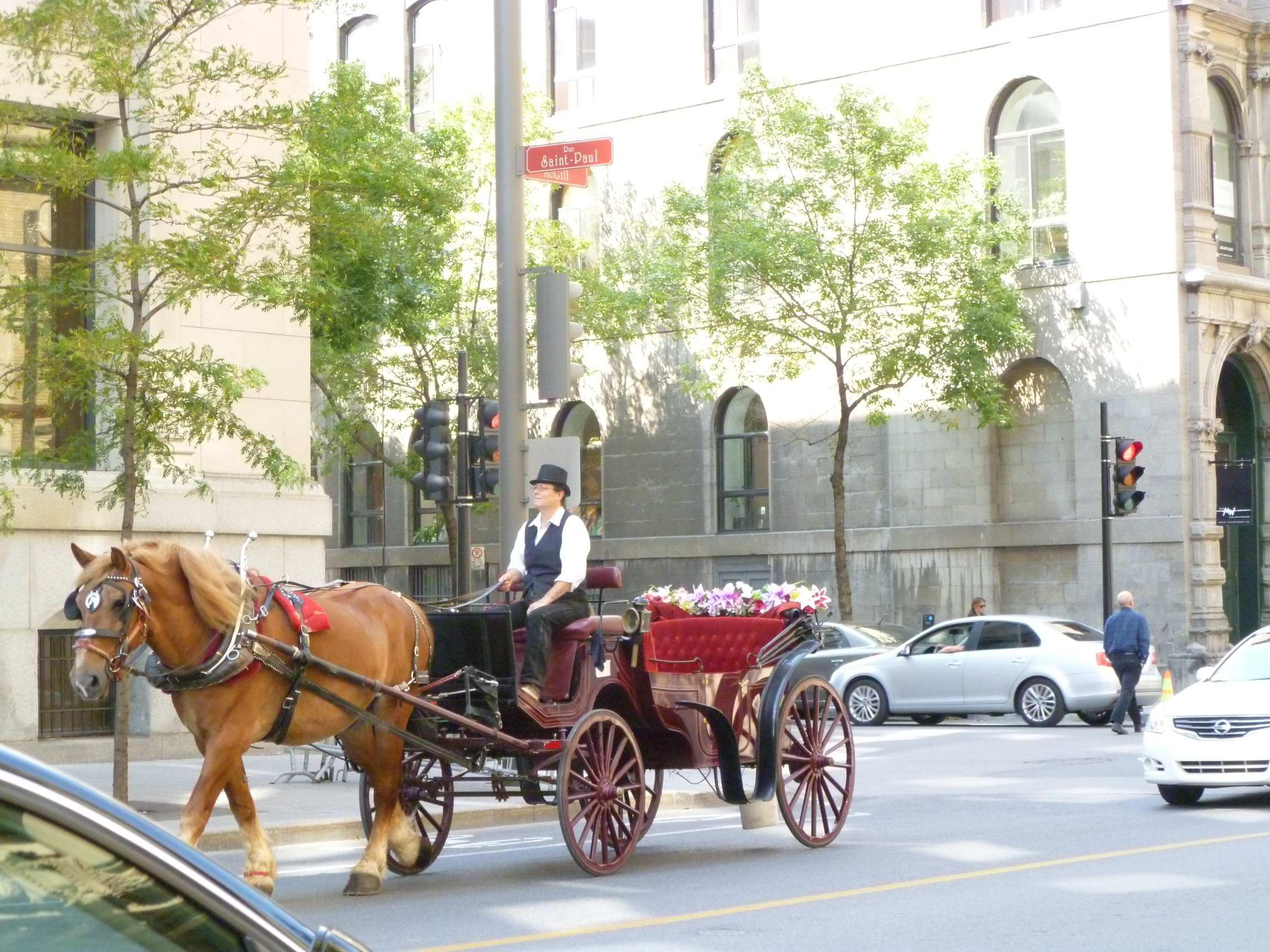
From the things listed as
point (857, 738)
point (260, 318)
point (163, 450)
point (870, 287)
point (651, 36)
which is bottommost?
point (857, 738)

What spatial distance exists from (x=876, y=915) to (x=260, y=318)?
41.7 feet

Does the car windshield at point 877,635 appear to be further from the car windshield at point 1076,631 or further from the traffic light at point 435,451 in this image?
the traffic light at point 435,451

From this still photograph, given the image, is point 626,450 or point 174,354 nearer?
point 174,354

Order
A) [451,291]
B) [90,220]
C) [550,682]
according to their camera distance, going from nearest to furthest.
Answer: [550,682] < [90,220] < [451,291]

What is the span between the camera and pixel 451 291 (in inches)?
1469

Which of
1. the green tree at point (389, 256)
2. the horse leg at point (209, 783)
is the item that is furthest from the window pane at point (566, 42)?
the horse leg at point (209, 783)

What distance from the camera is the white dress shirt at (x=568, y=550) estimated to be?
1105 centimetres

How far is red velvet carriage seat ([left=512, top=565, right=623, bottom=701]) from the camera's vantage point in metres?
11.0

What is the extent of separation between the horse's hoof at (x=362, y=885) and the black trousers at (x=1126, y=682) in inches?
621

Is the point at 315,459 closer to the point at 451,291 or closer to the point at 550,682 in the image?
the point at 451,291

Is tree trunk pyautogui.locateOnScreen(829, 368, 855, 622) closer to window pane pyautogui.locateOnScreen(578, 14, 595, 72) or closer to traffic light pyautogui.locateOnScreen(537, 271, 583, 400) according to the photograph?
window pane pyautogui.locateOnScreen(578, 14, 595, 72)

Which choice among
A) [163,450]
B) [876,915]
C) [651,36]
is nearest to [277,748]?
[163,450]

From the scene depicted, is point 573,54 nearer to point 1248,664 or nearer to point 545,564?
point 1248,664

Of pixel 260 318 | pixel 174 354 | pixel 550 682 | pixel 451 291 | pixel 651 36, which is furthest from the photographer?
pixel 651 36
